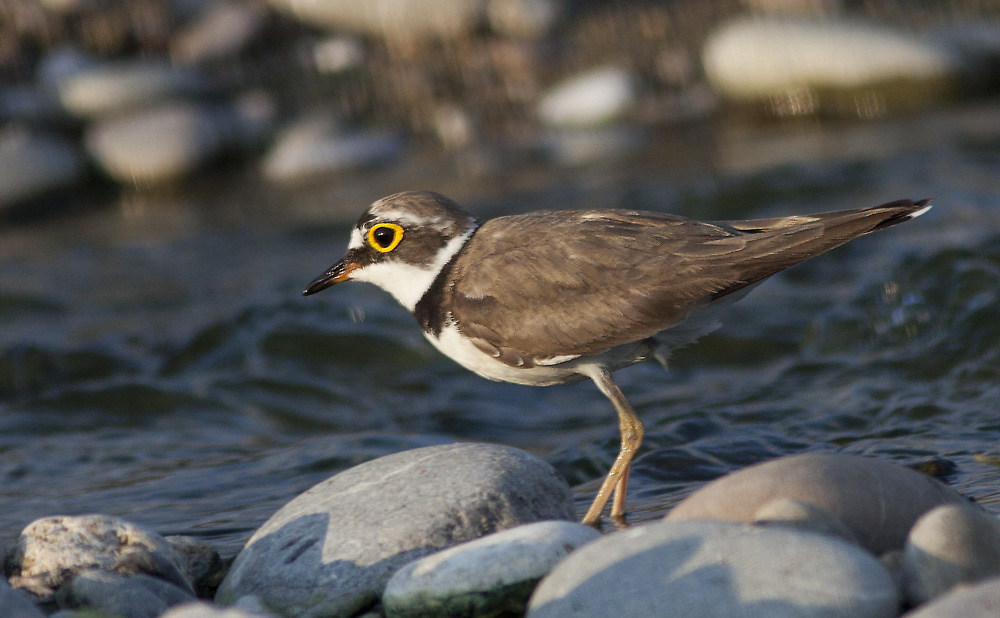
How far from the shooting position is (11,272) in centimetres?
1110

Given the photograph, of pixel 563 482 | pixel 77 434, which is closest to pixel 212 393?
pixel 77 434

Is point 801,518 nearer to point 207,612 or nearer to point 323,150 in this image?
point 207,612

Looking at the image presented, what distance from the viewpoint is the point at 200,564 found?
4.71m

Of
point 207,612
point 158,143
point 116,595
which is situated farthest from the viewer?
point 158,143

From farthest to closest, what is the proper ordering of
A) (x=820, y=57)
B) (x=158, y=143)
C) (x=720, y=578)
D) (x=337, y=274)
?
(x=158, y=143) < (x=820, y=57) < (x=337, y=274) < (x=720, y=578)

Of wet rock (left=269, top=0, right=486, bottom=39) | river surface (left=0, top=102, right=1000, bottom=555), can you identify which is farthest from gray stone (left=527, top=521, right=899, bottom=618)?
wet rock (left=269, top=0, right=486, bottom=39)

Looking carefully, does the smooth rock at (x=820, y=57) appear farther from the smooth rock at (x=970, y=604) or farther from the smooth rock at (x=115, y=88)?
the smooth rock at (x=970, y=604)

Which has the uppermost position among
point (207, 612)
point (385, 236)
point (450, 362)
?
point (385, 236)

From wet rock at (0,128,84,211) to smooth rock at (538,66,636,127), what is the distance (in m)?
6.04

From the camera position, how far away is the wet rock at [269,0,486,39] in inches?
618

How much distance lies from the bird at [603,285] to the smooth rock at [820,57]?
925 cm

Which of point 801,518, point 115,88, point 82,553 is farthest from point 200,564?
point 115,88

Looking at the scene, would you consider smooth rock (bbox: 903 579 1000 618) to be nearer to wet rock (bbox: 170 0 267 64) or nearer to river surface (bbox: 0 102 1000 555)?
river surface (bbox: 0 102 1000 555)

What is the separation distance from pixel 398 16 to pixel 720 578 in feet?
44.5
